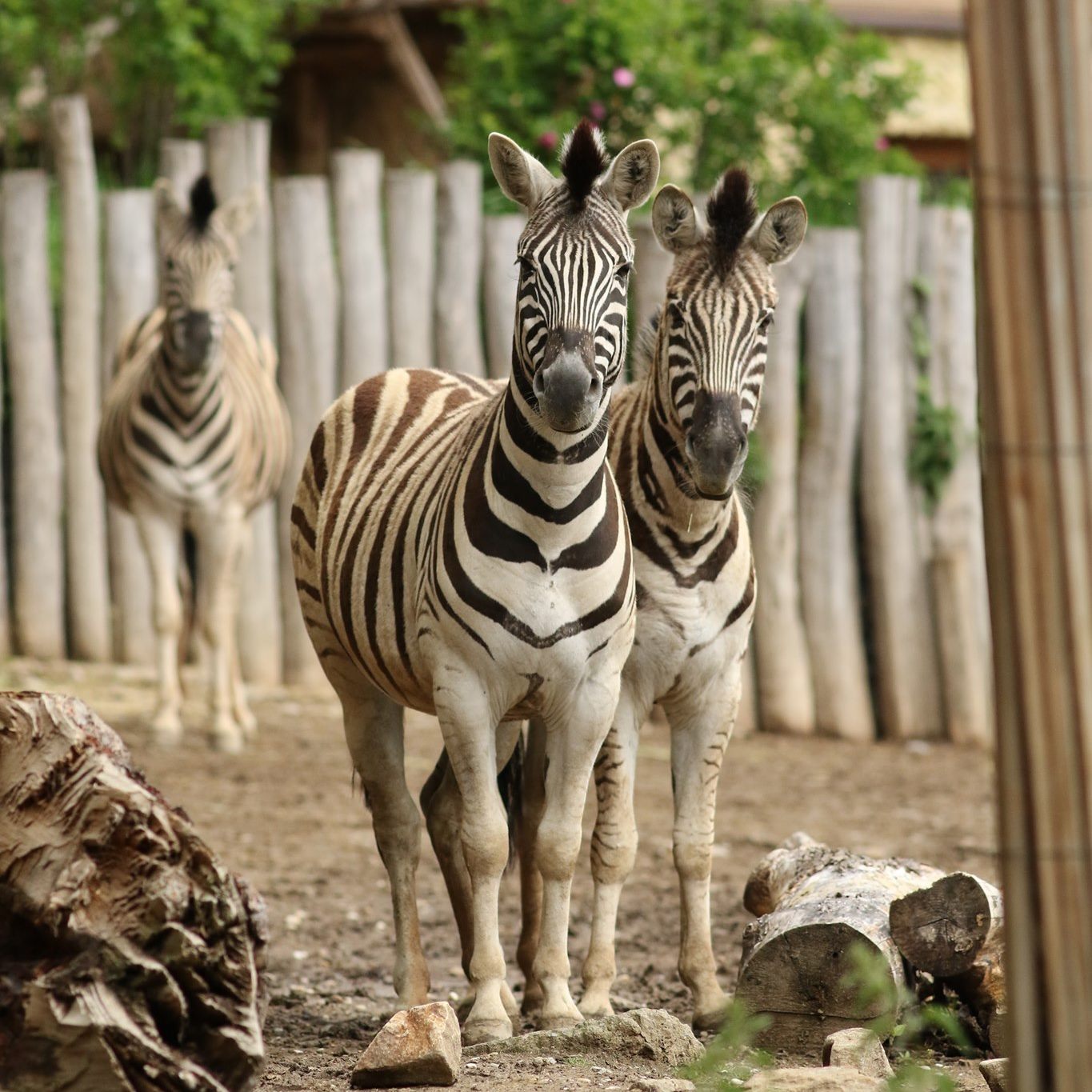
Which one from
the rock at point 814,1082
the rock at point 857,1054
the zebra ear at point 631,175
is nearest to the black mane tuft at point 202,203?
the zebra ear at point 631,175

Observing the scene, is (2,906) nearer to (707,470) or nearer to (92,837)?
(92,837)

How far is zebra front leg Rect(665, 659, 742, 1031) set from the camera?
4.83m

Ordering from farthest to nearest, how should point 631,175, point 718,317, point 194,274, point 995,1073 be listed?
point 194,274, point 718,317, point 631,175, point 995,1073

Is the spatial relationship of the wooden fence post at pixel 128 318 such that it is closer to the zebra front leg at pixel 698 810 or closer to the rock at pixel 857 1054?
the zebra front leg at pixel 698 810

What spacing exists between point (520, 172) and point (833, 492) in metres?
5.69

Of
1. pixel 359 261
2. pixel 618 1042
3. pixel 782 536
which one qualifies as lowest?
pixel 618 1042

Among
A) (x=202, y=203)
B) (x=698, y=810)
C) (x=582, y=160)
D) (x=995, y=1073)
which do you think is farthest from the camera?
(x=202, y=203)

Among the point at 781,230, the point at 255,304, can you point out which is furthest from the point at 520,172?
the point at 255,304

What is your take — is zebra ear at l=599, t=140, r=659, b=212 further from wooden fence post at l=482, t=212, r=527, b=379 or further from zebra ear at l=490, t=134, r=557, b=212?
wooden fence post at l=482, t=212, r=527, b=379

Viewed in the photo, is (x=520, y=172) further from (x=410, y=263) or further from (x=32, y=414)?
(x=32, y=414)

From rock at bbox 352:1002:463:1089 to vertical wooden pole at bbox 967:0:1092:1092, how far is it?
5.31ft

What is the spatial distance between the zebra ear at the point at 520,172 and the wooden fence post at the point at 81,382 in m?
6.12

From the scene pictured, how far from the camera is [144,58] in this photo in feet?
41.7

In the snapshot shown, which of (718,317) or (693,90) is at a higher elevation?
(693,90)
